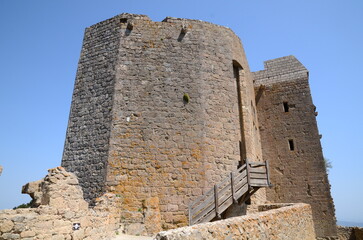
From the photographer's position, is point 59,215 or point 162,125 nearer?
point 59,215

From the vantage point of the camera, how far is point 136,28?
10.2m

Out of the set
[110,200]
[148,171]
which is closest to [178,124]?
[148,171]

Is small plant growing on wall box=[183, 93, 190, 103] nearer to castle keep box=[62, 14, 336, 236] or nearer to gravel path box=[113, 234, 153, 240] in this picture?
castle keep box=[62, 14, 336, 236]

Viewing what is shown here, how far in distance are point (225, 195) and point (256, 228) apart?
11.0 feet

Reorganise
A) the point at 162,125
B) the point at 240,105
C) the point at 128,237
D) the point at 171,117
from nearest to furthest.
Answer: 1. the point at 128,237
2. the point at 162,125
3. the point at 171,117
4. the point at 240,105

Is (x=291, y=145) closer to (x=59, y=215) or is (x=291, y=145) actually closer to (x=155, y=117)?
(x=155, y=117)

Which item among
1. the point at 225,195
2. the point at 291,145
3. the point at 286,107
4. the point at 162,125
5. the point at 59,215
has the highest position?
the point at 286,107

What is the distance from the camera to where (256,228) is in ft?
15.3

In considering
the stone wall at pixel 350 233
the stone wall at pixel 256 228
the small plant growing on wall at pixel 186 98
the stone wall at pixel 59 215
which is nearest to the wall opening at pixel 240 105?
the small plant growing on wall at pixel 186 98

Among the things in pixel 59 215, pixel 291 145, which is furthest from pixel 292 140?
pixel 59 215

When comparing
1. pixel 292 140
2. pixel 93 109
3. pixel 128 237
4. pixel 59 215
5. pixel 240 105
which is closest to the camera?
pixel 59 215

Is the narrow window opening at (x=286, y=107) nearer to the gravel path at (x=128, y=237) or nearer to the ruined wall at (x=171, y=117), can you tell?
the ruined wall at (x=171, y=117)

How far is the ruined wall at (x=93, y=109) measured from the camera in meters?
8.52

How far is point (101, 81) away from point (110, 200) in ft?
14.5
